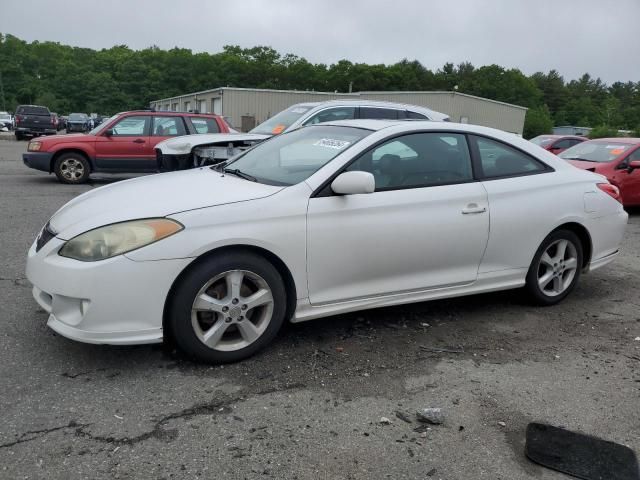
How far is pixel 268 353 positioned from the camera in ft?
11.9

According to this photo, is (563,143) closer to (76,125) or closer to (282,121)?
(282,121)

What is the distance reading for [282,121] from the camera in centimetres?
941

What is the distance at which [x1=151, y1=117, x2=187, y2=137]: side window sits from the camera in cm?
1187

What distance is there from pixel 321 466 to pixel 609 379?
2.06 metres

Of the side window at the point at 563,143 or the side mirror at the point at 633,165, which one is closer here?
the side mirror at the point at 633,165

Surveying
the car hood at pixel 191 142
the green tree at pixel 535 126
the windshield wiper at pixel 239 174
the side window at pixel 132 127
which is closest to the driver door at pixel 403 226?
the windshield wiper at pixel 239 174

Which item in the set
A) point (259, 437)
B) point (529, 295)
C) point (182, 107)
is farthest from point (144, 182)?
point (182, 107)

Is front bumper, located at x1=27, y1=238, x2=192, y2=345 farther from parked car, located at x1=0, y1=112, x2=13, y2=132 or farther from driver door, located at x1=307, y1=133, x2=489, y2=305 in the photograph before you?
parked car, located at x1=0, y1=112, x2=13, y2=132

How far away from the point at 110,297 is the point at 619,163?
9.86m

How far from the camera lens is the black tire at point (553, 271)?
14.9ft

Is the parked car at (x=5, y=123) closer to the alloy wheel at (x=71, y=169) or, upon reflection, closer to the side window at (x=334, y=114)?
the alloy wheel at (x=71, y=169)

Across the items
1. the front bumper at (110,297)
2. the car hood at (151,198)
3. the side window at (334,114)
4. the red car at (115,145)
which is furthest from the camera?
the red car at (115,145)

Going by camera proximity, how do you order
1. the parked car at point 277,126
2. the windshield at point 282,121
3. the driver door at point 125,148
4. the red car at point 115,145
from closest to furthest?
the parked car at point 277,126 → the windshield at point 282,121 → the red car at point 115,145 → the driver door at point 125,148

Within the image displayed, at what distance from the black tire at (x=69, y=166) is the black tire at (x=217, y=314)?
9.42 metres
